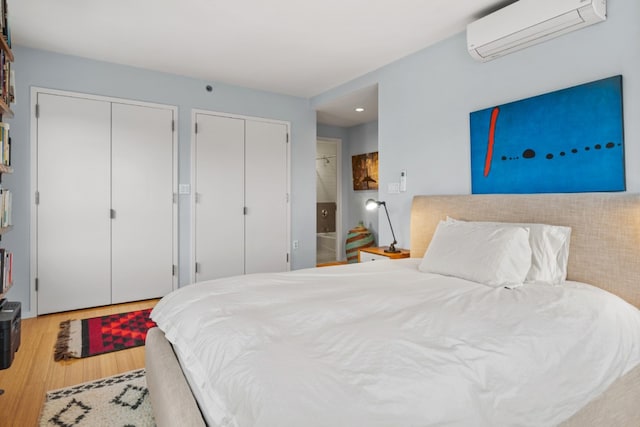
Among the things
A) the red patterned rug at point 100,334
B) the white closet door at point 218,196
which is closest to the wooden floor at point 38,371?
the red patterned rug at point 100,334

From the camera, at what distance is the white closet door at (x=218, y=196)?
421 centimetres

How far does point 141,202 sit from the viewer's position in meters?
3.86

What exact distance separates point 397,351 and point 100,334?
2.79m

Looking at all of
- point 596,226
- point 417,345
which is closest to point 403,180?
point 596,226

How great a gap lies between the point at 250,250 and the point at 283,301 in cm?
301

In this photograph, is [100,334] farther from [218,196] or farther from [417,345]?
[417,345]

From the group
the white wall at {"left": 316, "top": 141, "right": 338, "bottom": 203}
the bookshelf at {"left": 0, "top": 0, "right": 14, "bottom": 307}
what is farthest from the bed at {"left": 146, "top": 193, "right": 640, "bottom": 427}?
the white wall at {"left": 316, "top": 141, "right": 338, "bottom": 203}

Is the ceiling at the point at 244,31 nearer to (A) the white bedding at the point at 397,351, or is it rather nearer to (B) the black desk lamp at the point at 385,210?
(B) the black desk lamp at the point at 385,210

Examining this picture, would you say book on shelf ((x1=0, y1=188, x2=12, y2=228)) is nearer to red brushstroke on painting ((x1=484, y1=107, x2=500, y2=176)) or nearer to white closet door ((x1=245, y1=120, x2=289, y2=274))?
white closet door ((x1=245, y1=120, x2=289, y2=274))

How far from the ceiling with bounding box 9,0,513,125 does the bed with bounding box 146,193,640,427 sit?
1.75 metres

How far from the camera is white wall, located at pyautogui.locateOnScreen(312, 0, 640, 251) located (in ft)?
6.73

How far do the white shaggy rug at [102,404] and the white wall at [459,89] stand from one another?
2518 millimetres

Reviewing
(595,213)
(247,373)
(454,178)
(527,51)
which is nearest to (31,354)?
(247,373)

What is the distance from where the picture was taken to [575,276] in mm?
2127
